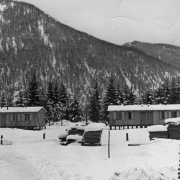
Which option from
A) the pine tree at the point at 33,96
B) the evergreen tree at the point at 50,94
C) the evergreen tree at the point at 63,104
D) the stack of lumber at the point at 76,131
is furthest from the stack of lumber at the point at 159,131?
the evergreen tree at the point at 50,94

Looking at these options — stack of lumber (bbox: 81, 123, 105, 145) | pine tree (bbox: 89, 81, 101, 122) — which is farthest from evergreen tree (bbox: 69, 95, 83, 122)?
stack of lumber (bbox: 81, 123, 105, 145)

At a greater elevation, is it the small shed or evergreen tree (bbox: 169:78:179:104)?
evergreen tree (bbox: 169:78:179:104)

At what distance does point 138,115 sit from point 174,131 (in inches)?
653

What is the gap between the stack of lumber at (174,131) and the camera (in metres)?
22.0

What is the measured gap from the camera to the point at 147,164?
12.9 m

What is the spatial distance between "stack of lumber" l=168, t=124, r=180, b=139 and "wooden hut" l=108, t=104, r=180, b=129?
16233 mm

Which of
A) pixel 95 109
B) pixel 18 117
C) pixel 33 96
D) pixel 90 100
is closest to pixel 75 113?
pixel 90 100

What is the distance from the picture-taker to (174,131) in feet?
72.6

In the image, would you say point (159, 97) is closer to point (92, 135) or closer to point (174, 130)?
point (174, 130)

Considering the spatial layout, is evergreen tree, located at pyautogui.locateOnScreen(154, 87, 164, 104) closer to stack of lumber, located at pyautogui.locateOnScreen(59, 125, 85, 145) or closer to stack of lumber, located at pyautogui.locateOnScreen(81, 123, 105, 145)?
stack of lumber, located at pyautogui.locateOnScreen(59, 125, 85, 145)

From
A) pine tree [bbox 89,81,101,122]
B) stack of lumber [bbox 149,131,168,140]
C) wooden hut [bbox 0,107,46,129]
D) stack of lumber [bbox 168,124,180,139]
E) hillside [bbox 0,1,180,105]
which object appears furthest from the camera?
hillside [bbox 0,1,180,105]

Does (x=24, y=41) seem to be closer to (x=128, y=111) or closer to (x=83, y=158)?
(x=128, y=111)

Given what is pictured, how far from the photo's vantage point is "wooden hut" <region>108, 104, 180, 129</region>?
125 feet

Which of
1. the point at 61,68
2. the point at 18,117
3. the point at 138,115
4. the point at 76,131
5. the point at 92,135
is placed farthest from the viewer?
the point at 61,68
